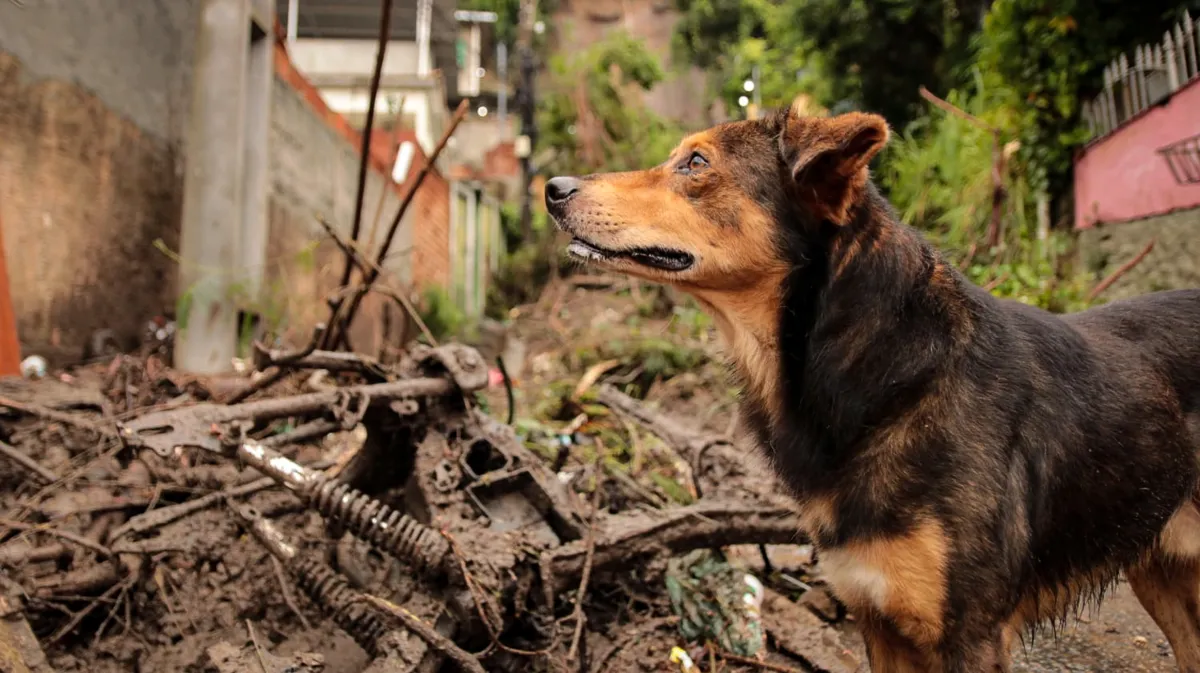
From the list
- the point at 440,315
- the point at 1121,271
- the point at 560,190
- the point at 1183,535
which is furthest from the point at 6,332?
the point at 1121,271

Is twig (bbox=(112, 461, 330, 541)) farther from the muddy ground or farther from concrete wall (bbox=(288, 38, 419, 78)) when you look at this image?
concrete wall (bbox=(288, 38, 419, 78))

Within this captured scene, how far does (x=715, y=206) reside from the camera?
2.23 metres

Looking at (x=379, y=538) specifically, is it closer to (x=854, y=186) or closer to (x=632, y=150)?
(x=854, y=186)

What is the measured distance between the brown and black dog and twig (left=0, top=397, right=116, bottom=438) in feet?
6.78

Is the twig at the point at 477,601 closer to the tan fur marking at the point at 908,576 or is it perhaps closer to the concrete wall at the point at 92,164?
the tan fur marking at the point at 908,576

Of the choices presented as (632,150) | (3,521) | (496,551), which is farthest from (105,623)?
(632,150)

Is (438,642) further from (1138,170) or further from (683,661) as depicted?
(1138,170)

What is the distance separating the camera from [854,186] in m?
2.01

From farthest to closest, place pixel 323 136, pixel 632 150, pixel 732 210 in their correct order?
pixel 632 150 → pixel 323 136 → pixel 732 210

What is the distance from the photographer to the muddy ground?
7.73ft

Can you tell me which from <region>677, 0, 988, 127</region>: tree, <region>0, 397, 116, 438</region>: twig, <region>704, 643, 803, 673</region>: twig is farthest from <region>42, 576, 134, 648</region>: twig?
<region>677, 0, 988, 127</region>: tree

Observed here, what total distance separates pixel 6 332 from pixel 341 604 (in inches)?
94.0

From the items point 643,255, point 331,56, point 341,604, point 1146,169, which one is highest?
point 331,56

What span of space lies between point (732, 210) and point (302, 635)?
2.21 m
